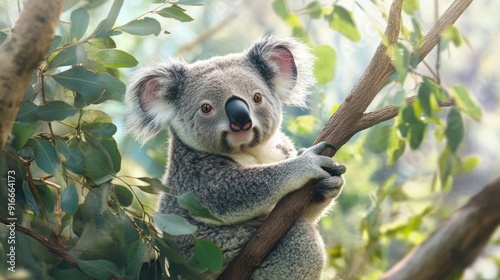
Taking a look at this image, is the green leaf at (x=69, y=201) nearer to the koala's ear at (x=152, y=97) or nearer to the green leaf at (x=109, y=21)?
the green leaf at (x=109, y=21)

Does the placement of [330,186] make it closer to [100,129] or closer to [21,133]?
[100,129]

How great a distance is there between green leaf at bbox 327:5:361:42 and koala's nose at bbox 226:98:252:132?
0.54 m

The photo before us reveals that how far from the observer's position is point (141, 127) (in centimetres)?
323

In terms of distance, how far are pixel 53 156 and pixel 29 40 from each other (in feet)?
2.45

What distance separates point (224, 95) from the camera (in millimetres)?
2939

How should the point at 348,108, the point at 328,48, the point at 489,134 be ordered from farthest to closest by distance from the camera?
the point at 489,134, the point at 328,48, the point at 348,108

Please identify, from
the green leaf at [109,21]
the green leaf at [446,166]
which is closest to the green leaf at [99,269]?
the green leaf at [109,21]

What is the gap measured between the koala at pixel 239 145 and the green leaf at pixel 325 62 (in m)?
0.24

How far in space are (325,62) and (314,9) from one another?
0.47m

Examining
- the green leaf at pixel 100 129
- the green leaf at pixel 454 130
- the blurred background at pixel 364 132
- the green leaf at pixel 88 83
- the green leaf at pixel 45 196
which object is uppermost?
the green leaf at pixel 454 130

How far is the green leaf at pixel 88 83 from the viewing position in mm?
2342

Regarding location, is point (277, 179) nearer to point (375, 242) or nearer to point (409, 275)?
point (409, 275)

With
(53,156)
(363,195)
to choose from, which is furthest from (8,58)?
(363,195)

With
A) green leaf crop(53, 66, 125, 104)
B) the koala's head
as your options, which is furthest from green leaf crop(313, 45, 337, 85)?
green leaf crop(53, 66, 125, 104)
